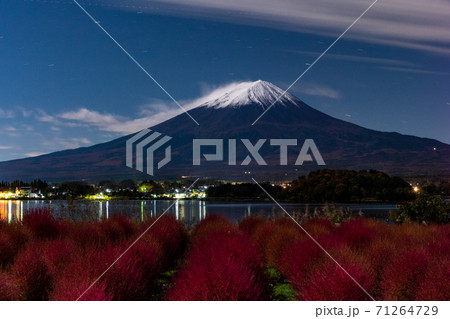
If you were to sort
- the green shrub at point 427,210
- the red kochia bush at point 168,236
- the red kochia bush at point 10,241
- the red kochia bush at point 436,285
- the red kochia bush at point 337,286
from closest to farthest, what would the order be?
the red kochia bush at point 337,286
the red kochia bush at point 436,285
the red kochia bush at point 10,241
the red kochia bush at point 168,236
the green shrub at point 427,210

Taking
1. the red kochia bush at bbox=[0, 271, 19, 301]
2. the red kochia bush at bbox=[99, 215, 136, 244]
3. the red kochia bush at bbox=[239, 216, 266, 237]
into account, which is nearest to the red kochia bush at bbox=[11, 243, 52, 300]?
the red kochia bush at bbox=[0, 271, 19, 301]

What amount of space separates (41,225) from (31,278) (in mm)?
5375

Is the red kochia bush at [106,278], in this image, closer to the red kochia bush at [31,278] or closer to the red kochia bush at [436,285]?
the red kochia bush at [31,278]

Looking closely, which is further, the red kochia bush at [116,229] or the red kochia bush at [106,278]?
the red kochia bush at [116,229]

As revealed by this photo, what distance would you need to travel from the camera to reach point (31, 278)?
24.2 ft

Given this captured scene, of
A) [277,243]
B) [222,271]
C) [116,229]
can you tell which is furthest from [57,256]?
[277,243]

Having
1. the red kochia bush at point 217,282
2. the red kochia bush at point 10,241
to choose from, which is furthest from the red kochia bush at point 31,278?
the red kochia bush at point 217,282

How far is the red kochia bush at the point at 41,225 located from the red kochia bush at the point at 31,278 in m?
4.60

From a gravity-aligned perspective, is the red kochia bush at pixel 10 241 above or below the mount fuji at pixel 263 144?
below

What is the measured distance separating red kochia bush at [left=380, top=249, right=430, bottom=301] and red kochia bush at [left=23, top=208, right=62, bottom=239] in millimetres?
7778

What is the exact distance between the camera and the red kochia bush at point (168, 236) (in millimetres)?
11420

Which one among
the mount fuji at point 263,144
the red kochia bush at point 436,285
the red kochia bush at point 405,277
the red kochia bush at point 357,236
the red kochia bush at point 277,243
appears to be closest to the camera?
the red kochia bush at point 436,285

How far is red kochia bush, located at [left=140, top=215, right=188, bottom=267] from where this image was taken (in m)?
11.4
